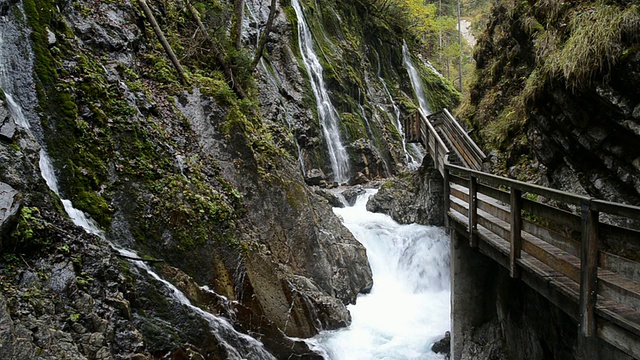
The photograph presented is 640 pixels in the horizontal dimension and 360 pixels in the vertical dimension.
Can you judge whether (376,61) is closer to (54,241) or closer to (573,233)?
(573,233)

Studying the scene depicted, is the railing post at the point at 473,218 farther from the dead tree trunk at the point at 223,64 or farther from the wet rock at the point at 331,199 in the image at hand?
the wet rock at the point at 331,199

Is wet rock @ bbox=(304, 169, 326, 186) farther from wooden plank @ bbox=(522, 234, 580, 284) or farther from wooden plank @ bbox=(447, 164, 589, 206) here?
wooden plank @ bbox=(522, 234, 580, 284)

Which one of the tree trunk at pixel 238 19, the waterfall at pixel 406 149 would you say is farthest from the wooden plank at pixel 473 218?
the waterfall at pixel 406 149

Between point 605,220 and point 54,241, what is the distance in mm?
7341

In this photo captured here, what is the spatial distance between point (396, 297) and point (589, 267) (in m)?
7.70

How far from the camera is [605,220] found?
18.6 ft

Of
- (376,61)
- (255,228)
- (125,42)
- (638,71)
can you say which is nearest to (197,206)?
(255,228)

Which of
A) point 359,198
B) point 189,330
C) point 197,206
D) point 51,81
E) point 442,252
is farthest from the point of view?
point 359,198

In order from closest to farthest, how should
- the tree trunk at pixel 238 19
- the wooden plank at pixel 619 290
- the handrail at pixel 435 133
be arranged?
the wooden plank at pixel 619 290, the handrail at pixel 435 133, the tree trunk at pixel 238 19

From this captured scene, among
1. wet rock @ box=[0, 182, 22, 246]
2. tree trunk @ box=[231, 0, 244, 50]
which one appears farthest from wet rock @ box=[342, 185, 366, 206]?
wet rock @ box=[0, 182, 22, 246]

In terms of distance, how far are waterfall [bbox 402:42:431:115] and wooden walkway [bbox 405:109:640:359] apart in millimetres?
23691

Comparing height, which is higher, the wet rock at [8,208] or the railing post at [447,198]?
the wet rock at [8,208]

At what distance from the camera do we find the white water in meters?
8.05

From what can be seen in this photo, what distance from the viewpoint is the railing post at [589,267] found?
3182 mm
